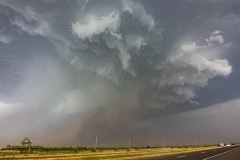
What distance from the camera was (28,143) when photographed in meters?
82.6

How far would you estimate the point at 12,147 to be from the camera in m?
117

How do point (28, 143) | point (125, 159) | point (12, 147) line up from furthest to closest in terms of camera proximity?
1. point (12, 147)
2. point (28, 143)
3. point (125, 159)

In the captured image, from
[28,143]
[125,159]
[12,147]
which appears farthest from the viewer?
[12,147]

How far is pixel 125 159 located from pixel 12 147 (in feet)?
287

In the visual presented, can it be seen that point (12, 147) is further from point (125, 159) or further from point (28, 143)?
point (125, 159)

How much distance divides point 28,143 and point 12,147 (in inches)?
1574

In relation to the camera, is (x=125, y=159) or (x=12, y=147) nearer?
(x=125, y=159)

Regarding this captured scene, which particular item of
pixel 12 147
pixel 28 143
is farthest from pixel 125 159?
pixel 12 147

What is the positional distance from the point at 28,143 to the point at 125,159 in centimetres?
4784

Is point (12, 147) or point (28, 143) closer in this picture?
point (28, 143)

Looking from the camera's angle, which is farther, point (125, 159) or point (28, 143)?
point (28, 143)
